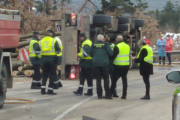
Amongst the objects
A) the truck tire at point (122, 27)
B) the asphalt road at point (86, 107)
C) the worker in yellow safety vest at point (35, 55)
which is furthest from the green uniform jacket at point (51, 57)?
the truck tire at point (122, 27)

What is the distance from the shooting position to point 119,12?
163ft

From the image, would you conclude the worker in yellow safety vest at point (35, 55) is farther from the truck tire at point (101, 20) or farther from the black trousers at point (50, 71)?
the truck tire at point (101, 20)

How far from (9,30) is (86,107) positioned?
2.56 metres

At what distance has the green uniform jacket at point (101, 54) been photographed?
11797mm

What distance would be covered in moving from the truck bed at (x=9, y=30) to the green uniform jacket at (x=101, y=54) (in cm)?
Result: 242

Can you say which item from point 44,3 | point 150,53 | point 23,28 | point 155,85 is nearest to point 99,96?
point 150,53

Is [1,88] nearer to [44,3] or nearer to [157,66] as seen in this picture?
[157,66]

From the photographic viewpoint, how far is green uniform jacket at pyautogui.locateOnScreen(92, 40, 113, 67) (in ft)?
38.7

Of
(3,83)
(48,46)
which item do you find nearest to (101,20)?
(48,46)

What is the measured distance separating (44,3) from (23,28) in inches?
492

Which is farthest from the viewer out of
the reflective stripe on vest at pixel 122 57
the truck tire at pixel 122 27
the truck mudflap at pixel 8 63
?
the truck tire at pixel 122 27

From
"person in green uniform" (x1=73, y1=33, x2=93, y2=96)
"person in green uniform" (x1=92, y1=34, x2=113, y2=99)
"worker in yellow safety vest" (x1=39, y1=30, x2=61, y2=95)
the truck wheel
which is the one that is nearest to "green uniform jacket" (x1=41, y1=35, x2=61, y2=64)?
"worker in yellow safety vest" (x1=39, y1=30, x2=61, y2=95)

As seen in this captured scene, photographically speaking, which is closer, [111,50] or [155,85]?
[111,50]

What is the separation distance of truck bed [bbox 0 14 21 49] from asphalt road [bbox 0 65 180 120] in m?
1.53
